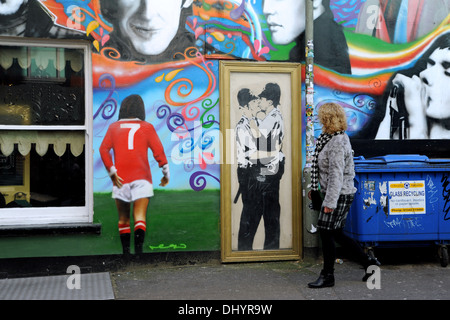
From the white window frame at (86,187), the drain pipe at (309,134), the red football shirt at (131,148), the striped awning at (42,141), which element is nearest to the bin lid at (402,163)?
the drain pipe at (309,134)

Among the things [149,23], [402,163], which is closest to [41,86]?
[149,23]

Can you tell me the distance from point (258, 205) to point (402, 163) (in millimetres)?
1835

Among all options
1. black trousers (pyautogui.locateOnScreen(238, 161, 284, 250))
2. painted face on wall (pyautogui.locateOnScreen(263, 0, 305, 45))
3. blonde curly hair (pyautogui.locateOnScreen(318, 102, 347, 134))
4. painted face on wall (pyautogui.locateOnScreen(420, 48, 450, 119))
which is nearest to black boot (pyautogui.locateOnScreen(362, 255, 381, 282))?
black trousers (pyautogui.locateOnScreen(238, 161, 284, 250))

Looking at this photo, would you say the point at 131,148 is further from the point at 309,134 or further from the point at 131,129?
the point at 309,134

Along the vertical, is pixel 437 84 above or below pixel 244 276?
above

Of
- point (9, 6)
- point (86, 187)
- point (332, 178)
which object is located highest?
point (9, 6)

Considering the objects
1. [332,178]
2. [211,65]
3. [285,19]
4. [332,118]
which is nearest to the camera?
[332,178]

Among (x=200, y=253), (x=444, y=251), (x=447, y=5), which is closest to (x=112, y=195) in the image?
(x=200, y=253)

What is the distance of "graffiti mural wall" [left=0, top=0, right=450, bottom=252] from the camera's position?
19.6 feet

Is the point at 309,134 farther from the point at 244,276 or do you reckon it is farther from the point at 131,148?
the point at 131,148

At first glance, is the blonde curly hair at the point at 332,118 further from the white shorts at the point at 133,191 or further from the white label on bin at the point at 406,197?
the white shorts at the point at 133,191

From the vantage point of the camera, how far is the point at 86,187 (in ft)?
19.9

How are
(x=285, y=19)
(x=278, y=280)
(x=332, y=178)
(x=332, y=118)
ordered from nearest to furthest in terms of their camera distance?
1. (x=332, y=178)
2. (x=332, y=118)
3. (x=278, y=280)
4. (x=285, y=19)
